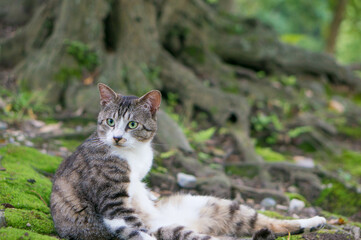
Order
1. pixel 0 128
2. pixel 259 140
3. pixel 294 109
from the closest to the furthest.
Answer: pixel 0 128 < pixel 259 140 < pixel 294 109

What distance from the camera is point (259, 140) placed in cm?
875

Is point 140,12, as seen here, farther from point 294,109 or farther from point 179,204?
point 179,204

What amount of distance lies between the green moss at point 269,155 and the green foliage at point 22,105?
4.16m

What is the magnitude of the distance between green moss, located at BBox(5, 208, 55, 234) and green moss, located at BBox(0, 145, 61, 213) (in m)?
0.16

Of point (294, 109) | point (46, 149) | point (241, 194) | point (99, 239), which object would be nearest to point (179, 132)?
point (241, 194)

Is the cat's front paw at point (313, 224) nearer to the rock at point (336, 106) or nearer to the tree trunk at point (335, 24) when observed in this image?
the rock at point (336, 106)

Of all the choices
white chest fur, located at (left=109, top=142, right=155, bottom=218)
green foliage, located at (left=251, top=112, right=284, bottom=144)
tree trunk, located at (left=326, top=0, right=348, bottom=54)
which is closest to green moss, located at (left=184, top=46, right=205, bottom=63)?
green foliage, located at (left=251, top=112, right=284, bottom=144)

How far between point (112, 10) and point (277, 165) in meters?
4.53

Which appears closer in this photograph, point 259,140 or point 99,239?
point 99,239

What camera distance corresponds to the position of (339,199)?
19.0 feet

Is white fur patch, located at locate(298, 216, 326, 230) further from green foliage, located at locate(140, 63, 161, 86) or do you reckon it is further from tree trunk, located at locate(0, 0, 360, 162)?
green foliage, located at locate(140, 63, 161, 86)

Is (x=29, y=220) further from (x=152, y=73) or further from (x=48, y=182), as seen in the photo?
(x=152, y=73)

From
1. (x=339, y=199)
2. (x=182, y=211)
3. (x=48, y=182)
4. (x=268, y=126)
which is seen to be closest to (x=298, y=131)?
(x=268, y=126)

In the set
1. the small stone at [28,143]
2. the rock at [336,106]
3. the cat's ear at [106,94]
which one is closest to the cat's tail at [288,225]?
the cat's ear at [106,94]
